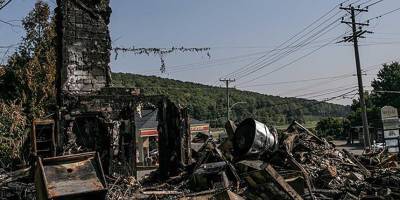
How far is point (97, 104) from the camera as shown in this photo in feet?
49.4

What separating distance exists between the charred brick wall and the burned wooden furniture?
1532 millimetres

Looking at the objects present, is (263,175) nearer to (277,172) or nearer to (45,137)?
(277,172)

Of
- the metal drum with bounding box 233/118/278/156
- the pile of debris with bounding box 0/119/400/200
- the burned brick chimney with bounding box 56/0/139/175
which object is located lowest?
the pile of debris with bounding box 0/119/400/200

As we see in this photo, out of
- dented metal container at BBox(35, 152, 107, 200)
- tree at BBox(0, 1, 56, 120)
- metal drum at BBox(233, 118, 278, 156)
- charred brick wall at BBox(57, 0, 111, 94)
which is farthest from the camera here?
tree at BBox(0, 1, 56, 120)

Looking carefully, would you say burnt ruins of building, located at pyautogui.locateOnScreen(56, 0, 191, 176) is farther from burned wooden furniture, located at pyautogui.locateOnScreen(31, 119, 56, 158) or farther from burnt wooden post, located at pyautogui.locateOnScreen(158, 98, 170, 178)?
burned wooden furniture, located at pyautogui.locateOnScreen(31, 119, 56, 158)

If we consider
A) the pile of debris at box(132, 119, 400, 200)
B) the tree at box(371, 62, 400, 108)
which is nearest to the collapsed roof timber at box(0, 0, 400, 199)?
the pile of debris at box(132, 119, 400, 200)

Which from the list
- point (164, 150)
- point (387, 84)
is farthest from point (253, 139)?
point (387, 84)

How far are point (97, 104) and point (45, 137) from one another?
1929 millimetres

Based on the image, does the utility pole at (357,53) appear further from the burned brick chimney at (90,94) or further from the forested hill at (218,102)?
the forested hill at (218,102)

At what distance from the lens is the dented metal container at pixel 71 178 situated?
348 inches

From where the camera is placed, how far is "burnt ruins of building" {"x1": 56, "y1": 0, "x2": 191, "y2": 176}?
14.4 m

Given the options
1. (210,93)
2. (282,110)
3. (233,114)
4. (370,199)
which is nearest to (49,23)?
(370,199)

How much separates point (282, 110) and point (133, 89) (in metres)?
87.8

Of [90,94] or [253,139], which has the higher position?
[90,94]
